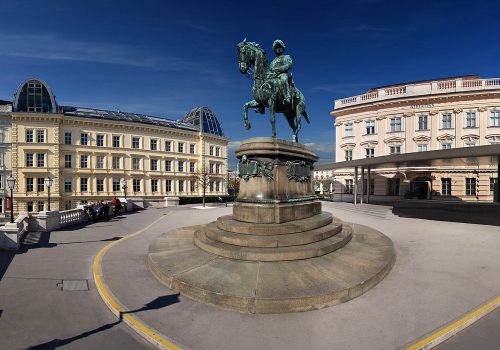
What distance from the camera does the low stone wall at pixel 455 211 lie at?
14.9 m

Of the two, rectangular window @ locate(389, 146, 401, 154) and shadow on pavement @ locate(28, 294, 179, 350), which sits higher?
rectangular window @ locate(389, 146, 401, 154)

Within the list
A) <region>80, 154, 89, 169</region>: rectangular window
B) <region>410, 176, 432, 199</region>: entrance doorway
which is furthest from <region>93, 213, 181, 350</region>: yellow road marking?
<region>80, 154, 89, 169</region>: rectangular window

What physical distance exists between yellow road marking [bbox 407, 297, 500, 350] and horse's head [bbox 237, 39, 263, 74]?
9358 mm

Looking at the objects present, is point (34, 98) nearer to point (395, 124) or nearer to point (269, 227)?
point (269, 227)

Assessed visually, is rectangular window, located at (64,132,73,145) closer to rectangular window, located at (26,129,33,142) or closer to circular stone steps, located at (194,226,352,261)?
rectangular window, located at (26,129,33,142)

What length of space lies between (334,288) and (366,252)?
10.1ft

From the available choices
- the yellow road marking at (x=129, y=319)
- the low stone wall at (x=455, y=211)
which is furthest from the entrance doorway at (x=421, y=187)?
the yellow road marking at (x=129, y=319)

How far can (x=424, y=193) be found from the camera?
35.0 m

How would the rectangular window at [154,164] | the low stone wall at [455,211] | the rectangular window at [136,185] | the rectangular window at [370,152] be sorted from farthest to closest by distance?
1. the rectangular window at [154,164]
2. the rectangular window at [136,185]
3. the rectangular window at [370,152]
4. the low stone wall at [455,211]

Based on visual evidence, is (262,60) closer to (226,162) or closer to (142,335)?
(142,335)

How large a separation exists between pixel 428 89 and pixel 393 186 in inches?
549

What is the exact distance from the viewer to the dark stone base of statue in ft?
17.9

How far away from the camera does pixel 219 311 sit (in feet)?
17.1

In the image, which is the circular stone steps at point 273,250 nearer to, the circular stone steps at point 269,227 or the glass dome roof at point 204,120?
the circular stone steps at point 269,227
